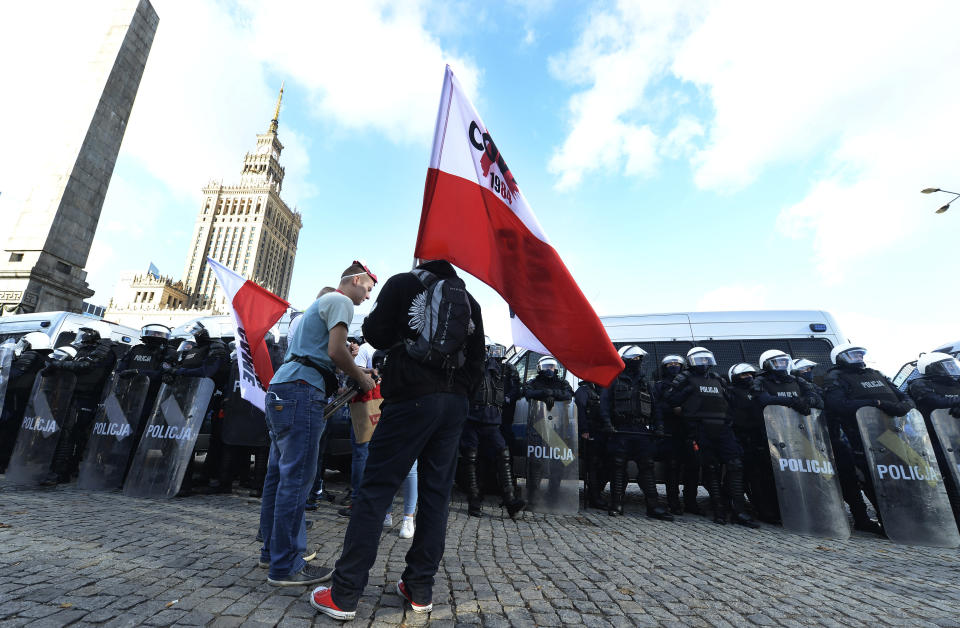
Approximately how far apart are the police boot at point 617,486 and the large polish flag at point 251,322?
13.6 ft

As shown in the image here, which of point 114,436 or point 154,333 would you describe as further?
point 154,333

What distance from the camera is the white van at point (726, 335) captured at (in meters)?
6.30

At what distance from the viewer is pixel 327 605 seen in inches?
79.0

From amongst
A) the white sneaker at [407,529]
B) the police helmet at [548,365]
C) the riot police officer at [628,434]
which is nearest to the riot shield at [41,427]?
the white sneaker at [407,529]

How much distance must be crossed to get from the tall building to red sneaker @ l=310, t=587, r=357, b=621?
3662 inches

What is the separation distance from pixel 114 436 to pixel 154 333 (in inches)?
54.7

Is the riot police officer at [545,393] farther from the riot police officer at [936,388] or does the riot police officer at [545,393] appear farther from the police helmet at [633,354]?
the riot police officer at [936,388]

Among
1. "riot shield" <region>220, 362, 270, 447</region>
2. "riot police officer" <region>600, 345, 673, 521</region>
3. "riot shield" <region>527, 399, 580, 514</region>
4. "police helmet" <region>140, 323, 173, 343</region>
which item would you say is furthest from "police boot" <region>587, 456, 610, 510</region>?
"police helmet" <region>140, 323, 173, 343</region>

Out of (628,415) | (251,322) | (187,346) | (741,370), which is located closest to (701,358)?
(741,370)

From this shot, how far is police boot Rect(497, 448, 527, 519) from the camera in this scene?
15.6ft

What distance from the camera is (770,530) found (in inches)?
192

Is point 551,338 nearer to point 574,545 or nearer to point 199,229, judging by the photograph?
point 574,545

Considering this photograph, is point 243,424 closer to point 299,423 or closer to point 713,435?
point 299,423

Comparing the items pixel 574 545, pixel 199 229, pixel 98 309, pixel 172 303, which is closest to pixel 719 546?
pixel 574 545
